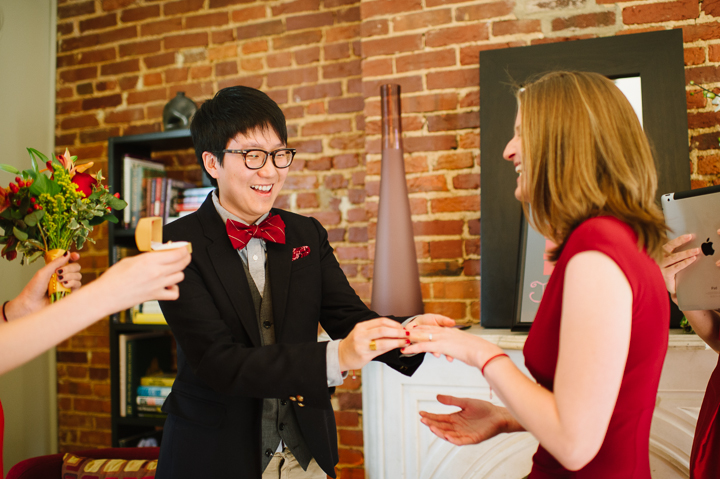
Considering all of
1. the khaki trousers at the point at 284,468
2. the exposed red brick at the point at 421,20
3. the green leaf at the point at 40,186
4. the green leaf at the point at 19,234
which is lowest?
the khaki trousers at the point at 284,468

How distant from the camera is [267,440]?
1.39 metres

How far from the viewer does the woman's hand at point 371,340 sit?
1.14 metres

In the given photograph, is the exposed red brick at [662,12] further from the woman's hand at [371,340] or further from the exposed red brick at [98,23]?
the exposed red brick at [98,23]

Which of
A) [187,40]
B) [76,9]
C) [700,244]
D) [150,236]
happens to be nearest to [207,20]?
[187,40]

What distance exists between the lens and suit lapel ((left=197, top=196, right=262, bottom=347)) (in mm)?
1329

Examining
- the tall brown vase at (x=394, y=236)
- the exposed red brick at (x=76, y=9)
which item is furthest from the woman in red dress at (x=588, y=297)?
the exposed red brick at (x=76, y=9)

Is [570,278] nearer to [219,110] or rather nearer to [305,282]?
[305,282]

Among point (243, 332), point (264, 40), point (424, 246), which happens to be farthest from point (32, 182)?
point (264, 40)

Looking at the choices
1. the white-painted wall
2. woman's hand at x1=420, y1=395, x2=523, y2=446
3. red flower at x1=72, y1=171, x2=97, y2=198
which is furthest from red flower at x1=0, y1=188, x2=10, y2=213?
the white-painted wall

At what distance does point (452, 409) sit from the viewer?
2016 millimetres

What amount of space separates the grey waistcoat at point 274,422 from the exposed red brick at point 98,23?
7.83 feet

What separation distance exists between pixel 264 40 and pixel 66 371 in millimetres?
2251

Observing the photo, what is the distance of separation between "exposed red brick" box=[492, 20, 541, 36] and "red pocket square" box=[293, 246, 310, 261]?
52.3 inches

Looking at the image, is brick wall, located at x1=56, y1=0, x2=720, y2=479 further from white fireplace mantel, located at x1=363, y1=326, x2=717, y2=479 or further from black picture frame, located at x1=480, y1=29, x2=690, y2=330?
A: white fireplace mantel, located at x1=363, y1=326, x2=717, y2=479
